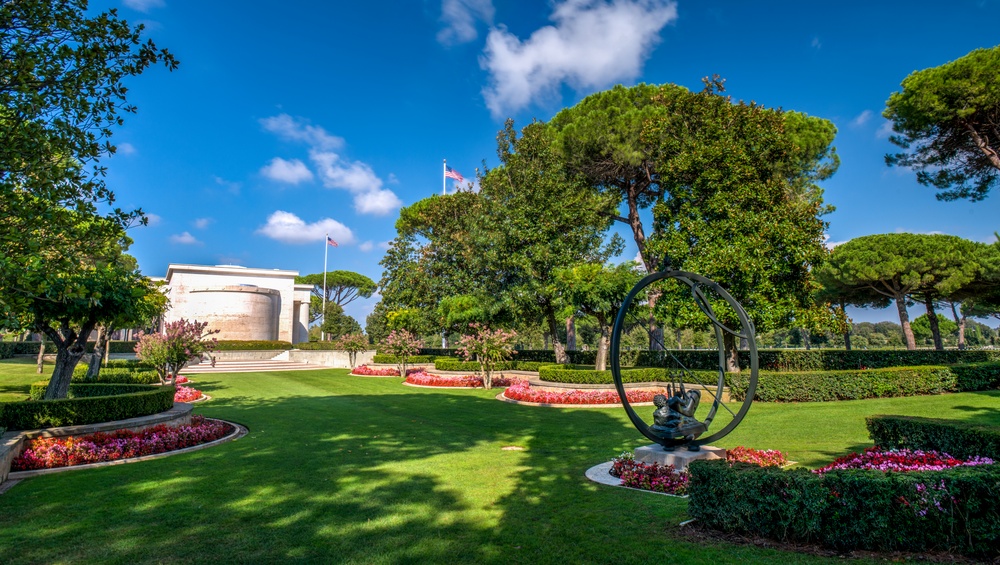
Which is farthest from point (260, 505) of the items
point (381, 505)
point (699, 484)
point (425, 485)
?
point (699, 484)

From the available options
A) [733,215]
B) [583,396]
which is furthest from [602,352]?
[733,215]

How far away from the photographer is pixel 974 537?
15.6 ft

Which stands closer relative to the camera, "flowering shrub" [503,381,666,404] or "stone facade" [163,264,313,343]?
"flowering shrub" [503,381,666,404]

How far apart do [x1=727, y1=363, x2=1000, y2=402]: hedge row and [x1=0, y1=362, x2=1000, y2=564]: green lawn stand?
4.75m

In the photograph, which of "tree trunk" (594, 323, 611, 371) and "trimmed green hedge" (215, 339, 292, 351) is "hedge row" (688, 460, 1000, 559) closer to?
"tree trunk" (594, 323, 611, 371)

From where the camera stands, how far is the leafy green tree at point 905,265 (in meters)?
27.4

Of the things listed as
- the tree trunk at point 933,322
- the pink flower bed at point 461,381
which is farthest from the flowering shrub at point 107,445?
the tree trunk at point 933,322

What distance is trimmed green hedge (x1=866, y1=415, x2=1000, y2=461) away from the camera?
7.38 meters

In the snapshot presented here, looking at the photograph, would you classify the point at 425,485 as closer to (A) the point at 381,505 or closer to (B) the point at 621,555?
(A) the point at 381,505

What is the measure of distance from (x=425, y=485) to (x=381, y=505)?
1.12 meters

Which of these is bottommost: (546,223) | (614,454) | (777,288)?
(614,454)

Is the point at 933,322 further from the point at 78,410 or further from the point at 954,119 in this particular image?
the point at 78,410

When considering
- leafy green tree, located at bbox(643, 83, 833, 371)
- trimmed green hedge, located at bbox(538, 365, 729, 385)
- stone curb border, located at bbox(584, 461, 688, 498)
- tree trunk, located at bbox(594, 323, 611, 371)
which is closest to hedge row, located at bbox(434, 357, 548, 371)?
tree trunk, located at bbox(594, 323, 611, 371)

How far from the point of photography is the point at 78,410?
32.2 feet
